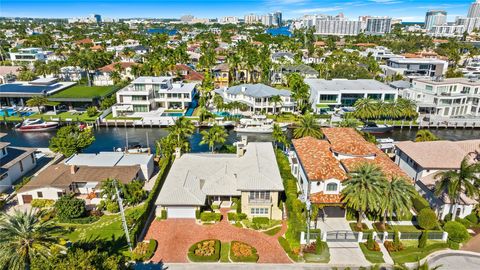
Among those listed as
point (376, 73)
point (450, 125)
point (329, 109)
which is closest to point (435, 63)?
point (376, 73)

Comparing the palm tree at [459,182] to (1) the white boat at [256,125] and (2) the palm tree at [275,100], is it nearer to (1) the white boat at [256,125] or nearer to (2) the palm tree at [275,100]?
(1) the white boat at [256,125]

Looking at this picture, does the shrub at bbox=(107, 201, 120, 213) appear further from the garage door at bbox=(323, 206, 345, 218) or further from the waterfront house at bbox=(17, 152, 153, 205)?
the garage door at bbox=(323, 206, 345, 218)

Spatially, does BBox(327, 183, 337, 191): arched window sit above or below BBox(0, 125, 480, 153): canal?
above

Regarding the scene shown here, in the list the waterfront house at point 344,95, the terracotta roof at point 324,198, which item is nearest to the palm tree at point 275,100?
the waterfront house at point 344,95

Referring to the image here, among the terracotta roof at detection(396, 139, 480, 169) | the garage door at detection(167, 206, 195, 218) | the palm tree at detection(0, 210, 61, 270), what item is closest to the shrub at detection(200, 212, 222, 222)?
the garage door at detection(167, 206, 195, 218)

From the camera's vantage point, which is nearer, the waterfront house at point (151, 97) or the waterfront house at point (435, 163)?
the waterfront house at point (435, 163)

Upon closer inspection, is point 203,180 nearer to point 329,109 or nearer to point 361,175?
point 361,175
